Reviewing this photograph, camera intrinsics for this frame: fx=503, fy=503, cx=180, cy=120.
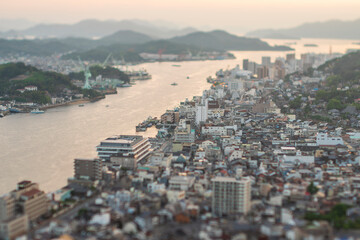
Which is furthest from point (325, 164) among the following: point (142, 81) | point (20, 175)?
point (142, 81)

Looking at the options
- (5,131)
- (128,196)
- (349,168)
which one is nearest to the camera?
(128,196)

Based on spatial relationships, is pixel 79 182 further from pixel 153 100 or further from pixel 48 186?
pixel 153 100

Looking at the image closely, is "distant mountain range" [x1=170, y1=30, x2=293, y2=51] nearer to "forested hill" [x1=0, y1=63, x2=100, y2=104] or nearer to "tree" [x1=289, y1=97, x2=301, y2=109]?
"forested hill" [x1=0, y1=63, x2=100, y2=104]

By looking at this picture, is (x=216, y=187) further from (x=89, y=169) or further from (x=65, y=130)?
(x=65, y=130)

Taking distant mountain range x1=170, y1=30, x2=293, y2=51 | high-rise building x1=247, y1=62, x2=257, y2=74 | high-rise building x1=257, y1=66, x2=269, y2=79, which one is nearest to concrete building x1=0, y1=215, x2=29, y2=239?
high-rise building x1=257, y1=66, x2=269, y2=79

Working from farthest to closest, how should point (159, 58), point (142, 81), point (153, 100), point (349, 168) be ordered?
1. point (159, 58)
2. point (142, 81)
3. point (153, 100)
4. point (349, 168)

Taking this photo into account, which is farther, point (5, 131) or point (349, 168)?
point (5, 131)
